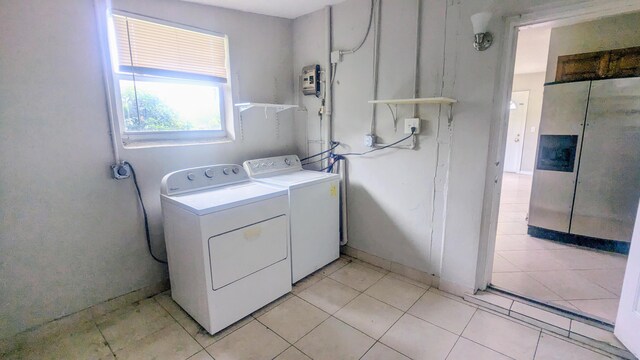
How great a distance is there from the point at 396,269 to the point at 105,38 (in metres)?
2.83

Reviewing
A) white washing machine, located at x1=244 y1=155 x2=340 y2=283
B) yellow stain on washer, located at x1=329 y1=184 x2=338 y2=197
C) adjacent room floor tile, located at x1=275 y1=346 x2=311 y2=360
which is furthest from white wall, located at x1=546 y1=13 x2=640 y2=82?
adjacent room floor tile, located at x1=275 y1=346 x2=311 y2=360

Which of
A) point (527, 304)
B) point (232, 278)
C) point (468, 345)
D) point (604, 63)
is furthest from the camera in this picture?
point (604, 63)

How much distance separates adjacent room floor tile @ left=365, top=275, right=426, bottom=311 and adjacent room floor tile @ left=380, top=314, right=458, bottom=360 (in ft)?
0.63

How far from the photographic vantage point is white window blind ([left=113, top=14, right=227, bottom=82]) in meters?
2.01

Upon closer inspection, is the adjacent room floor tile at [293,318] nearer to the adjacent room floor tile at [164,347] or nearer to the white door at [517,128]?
the adjacent room floor tile at [164,347]

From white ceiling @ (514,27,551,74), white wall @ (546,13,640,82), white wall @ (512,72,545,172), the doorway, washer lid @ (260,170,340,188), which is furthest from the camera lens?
white wall @ (512,72,545,172)

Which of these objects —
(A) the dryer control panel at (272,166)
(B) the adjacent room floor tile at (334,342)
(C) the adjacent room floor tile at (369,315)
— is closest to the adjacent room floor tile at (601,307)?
(C) the adjacent room floor tile at (369,315)

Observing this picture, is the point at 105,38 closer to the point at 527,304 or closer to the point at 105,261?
the point at 105,261

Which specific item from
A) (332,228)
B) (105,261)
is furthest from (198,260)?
(332,228)

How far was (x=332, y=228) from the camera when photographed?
8.78ft

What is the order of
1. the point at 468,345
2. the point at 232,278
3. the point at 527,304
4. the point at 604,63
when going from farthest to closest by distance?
1. the point at 604,63
2. the point at 527,304
3. the point at 232,278
4. the point at 468,345

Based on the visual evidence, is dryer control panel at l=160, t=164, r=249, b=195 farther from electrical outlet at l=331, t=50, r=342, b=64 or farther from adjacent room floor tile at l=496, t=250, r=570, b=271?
adjacent room floor tile at l=496, t=250, r=570, b=271

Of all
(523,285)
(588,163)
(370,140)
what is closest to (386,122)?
(370,140)

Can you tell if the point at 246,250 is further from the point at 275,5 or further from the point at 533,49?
the point at 533,49
